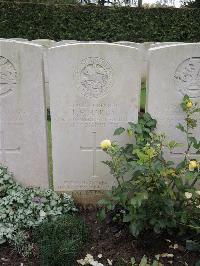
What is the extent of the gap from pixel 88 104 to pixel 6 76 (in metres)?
0.79

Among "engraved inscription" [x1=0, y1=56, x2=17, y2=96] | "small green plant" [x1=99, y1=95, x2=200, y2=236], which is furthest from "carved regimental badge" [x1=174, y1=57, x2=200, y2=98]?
"engraved inscription" [x1=0, y1=56, x2=17, y2=96]

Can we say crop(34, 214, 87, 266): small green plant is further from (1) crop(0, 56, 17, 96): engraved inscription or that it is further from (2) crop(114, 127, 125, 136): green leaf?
(1) crop(0, 56, 17, 96): engraved inscription

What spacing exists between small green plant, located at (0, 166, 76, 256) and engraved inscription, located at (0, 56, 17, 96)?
2.67 feet

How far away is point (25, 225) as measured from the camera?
11.3ft

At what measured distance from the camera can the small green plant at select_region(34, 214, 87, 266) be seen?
300cm

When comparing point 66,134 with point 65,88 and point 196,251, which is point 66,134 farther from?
point 196,251

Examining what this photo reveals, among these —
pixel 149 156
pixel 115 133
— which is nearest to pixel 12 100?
pixel 115 133

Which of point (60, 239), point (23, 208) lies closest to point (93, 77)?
point (23, 208)

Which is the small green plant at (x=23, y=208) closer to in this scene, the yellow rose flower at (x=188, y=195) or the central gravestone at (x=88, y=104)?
the central gravestone at (x=88, y=104)

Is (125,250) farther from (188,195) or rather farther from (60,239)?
(188,195)

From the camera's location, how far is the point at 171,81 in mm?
3619

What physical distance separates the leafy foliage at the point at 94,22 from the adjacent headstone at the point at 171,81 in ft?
32.5

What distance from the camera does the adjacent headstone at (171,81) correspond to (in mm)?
3521

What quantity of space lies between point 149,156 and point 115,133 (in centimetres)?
73
